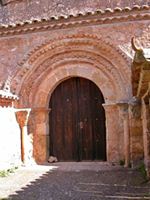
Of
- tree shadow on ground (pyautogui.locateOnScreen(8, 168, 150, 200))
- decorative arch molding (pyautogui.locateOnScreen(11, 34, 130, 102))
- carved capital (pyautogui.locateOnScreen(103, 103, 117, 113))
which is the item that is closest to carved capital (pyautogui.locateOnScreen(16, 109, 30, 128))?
decorative arch molding (pyautogui.locateOnScreen(11, 34, 130, 102))

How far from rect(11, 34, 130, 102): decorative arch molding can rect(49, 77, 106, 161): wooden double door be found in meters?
0.81

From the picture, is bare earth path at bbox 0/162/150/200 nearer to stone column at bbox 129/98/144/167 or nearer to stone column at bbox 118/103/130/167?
stone column at bbox 118/103/130/167

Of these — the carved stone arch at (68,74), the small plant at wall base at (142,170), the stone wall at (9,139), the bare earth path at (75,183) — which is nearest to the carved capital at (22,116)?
the stone wall at (9,139)

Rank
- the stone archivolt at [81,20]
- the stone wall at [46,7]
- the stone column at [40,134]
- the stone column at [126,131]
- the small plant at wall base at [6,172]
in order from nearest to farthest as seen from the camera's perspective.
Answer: the small plant at wall base at [6,172]
the stone column at [126,131]
the stone archivolt at [81,20]
the stone column at [40,134]
the stone wall at [46,7]

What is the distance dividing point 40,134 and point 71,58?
98.2 inches

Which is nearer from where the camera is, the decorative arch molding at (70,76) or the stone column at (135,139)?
the stone column at (135,139)

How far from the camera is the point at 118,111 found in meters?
9.87

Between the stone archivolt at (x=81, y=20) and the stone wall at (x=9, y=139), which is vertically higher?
the stone archivolt at (x=81, y=20)

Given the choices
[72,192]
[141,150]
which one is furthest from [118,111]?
[72,192]

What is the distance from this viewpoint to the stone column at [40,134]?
10461mm

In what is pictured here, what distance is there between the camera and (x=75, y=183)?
7297mm

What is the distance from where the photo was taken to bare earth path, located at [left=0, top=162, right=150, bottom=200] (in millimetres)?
6086

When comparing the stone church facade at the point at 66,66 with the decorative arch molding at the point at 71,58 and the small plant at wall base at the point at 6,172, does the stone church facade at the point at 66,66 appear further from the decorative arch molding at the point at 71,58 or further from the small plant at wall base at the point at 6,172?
the small plant at wall base at the point at 6,172

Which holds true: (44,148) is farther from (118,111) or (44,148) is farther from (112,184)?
(112,184)
